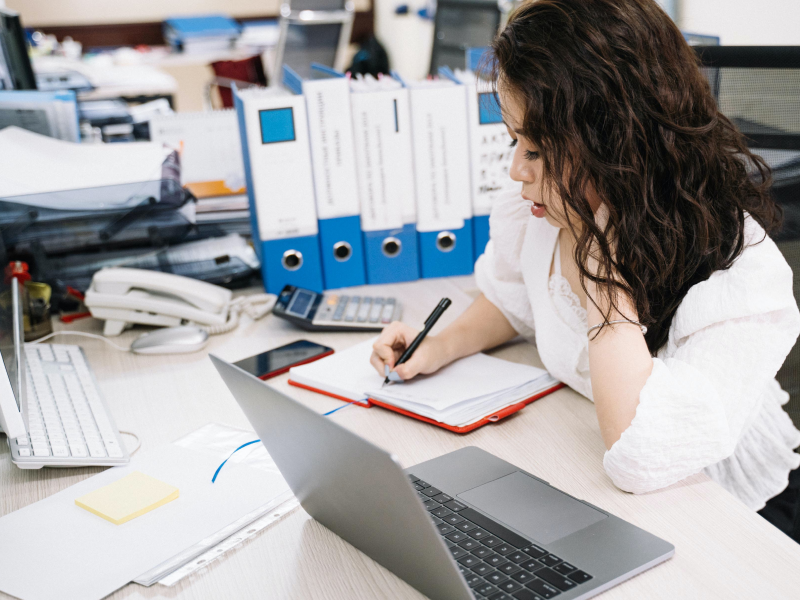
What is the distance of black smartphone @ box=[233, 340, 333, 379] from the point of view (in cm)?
112

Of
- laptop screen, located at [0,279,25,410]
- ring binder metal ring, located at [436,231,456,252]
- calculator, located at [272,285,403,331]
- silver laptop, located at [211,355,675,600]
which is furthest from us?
ring binder metal ring, located at [436,231,456,252]

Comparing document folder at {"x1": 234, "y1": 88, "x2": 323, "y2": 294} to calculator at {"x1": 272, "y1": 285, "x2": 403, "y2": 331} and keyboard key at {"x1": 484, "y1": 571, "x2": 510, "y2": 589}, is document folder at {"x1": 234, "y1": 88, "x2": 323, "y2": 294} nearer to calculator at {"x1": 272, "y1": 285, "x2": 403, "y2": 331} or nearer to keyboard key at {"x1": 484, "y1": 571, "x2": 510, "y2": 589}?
calculator at {"x1": 272, "y1": 285, "x2": 403, "y2": 331}

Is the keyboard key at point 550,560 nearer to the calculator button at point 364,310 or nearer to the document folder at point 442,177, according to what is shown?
the calculator button at point 364,310

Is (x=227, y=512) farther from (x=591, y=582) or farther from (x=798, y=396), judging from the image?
(x=798, y=396)

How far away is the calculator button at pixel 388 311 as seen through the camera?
1.27 metres

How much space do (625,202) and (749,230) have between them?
6.5 inches

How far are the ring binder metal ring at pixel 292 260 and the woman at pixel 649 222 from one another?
0.62 meters

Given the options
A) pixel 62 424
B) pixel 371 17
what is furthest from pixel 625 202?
pixel 371 17

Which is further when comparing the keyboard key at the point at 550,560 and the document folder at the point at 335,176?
the document folder at the point at 335,176

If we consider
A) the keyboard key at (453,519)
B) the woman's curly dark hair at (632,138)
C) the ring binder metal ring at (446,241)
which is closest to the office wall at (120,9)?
the ring binder metal ring at (446,241)

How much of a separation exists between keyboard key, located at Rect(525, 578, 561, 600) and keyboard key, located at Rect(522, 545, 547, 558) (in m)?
0.04

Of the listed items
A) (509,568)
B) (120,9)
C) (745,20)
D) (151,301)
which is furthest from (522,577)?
(120,9)

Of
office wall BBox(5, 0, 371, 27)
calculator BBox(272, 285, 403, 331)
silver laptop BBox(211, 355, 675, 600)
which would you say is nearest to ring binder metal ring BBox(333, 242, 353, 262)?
calculator BBox(272, 285, 403, 331)

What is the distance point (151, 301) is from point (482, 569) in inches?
33.6
